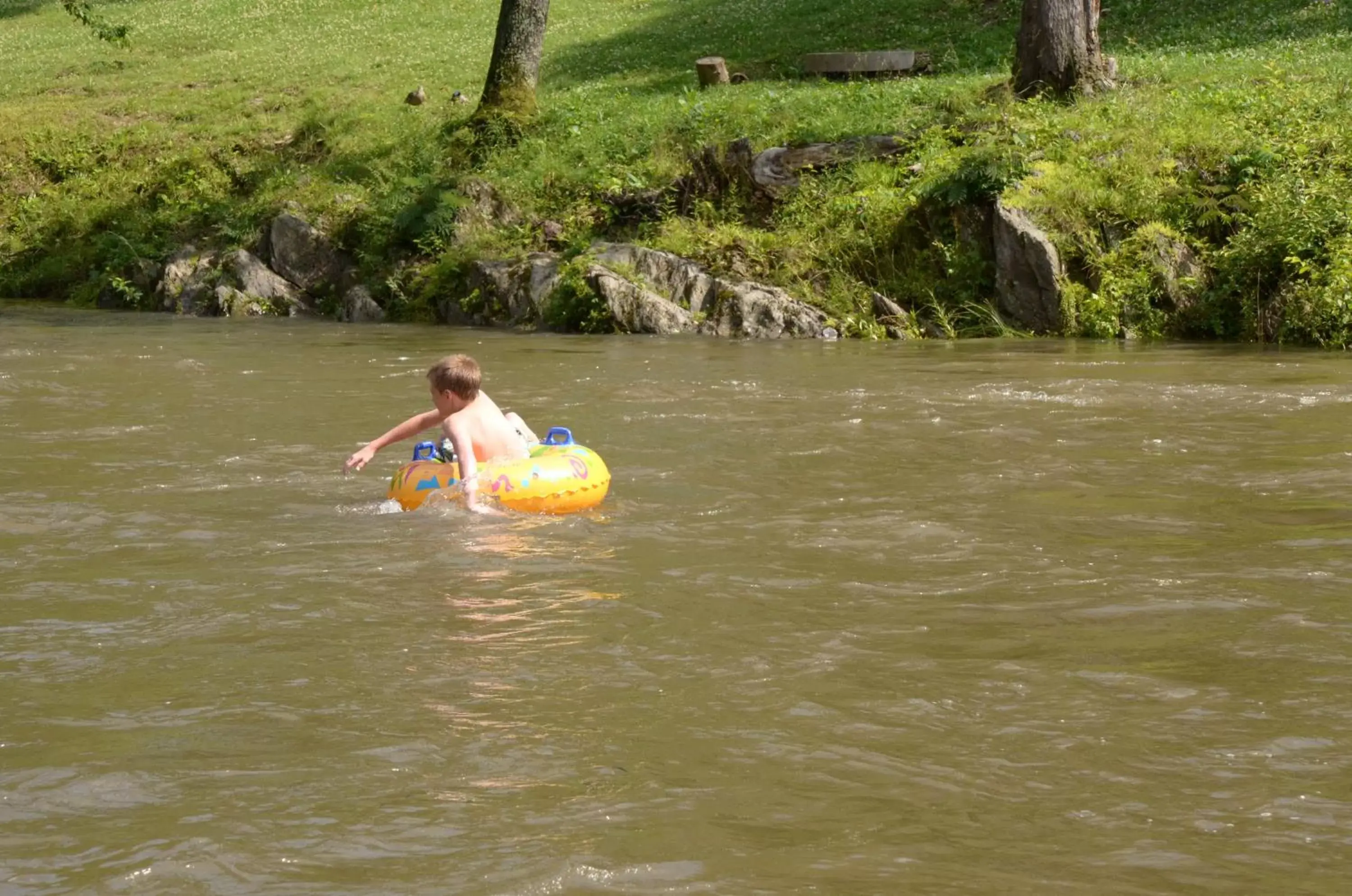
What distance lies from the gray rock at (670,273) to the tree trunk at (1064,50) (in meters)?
5.60

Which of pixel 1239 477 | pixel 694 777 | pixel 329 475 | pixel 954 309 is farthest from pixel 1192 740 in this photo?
pixel 954 309

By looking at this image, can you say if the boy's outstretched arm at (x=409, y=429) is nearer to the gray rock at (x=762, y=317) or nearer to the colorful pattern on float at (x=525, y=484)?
the colorful pattern on float at (x=525, y=484)

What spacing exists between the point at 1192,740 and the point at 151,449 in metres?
8.00

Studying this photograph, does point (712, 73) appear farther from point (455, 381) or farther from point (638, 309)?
point (455, 381)

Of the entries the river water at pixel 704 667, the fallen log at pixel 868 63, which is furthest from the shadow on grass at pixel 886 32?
the river water at pixel 704 667

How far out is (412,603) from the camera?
671cm

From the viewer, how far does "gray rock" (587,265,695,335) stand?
63.7 ft

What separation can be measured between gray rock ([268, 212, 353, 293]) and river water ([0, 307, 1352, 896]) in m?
12.4

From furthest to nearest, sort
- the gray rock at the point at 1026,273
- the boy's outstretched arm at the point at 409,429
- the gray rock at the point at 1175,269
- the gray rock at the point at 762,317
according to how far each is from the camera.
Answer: the gray rock at the point at 762,317 → the gray rock at the point at 1026,273 → the gray rock at the point at 1175,269 → the boy's outstretched arm at the point at 409,429

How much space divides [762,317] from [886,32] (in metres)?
13.6

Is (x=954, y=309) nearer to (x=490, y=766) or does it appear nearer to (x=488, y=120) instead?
(x=488, y=120)

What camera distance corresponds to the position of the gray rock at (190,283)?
2330 centimetres

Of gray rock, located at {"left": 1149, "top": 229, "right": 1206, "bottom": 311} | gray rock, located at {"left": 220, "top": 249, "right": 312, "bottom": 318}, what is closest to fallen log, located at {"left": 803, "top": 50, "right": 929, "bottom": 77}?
gray rock, located at {"left": 1149, "top": 229, "right": 1206, "bottom": 311}

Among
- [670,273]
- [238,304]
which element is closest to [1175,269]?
[670,273]
